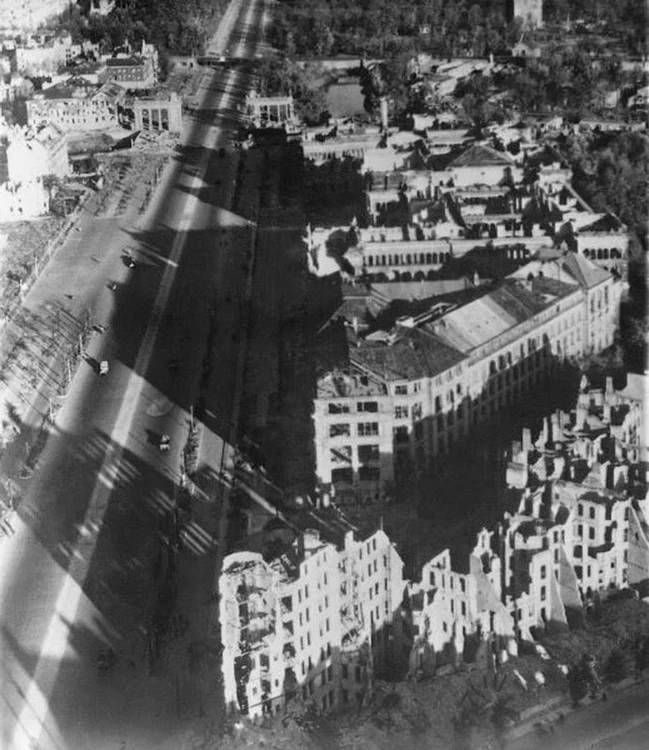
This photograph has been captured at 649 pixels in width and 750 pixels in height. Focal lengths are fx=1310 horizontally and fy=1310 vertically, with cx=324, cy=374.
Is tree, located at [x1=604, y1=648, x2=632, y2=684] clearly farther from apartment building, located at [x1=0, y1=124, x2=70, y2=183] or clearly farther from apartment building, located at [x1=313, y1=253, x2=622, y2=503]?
apartment building, located at [x1=0, y1=124, x2=70, y2=183]

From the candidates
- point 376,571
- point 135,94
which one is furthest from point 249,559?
point 135,94

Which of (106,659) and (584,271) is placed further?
(584,271)

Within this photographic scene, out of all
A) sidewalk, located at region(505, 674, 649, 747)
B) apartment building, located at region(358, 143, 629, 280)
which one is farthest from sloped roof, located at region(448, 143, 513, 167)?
sidewalk, located at region(505, 674, 649, 747)

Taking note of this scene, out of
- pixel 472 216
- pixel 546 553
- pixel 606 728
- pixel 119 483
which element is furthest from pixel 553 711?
pixel 472 216

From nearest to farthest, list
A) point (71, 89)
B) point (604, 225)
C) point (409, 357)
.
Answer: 1. point (409, 357)
2. point (604, 225)
3. point (71, 89)

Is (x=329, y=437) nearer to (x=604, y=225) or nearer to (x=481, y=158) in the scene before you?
(x=604, y=225)

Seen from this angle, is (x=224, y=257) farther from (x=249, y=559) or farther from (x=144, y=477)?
(x=249, y=559)

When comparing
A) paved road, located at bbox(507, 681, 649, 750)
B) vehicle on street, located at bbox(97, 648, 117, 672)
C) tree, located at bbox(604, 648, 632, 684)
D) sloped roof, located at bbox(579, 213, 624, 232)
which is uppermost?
sloped roof, located at bbox(579, 213, 624, 232)
